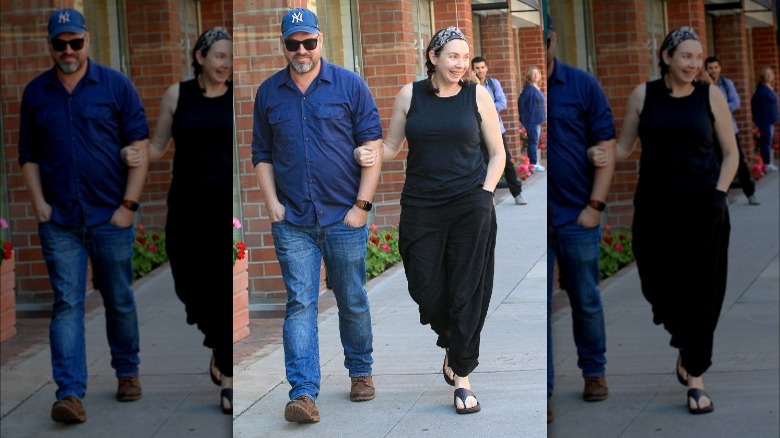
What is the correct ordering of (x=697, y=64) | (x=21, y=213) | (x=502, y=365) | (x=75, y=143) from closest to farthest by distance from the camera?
1. (x=502, y=365)
2. (x=697, y=64)
3. (x=75, y=143)
4. (x=21, y=213)

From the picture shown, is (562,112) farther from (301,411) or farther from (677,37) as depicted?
(301,411)

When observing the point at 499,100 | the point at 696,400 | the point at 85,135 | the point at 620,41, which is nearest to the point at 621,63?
the point at 620,41

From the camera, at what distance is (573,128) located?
104 inches

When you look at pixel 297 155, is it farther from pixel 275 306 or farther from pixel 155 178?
pixel 155 178

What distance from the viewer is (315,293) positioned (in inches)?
101

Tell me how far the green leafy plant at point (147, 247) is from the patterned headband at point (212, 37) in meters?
0.65

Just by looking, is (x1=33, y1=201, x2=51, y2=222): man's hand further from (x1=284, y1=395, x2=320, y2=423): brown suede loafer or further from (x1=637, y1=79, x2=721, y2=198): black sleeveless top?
(x1=637, y1=79, x2=721, y2=198): black sleeveless top

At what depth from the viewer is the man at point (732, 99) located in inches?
116

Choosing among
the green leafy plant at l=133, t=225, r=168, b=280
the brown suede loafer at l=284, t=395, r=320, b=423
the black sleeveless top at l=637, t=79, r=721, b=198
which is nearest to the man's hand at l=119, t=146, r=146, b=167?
the green leafy plant at l=133, t=225, r=168, b=280

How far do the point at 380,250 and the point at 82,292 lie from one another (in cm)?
115

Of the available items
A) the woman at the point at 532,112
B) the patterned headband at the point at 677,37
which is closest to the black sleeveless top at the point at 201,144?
the woman at the point at 532,112

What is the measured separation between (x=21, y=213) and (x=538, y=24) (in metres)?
1.88

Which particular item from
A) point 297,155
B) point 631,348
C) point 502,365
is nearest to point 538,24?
point 297,155

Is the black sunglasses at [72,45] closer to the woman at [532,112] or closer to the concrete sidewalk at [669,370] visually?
the woman at [532,112]
